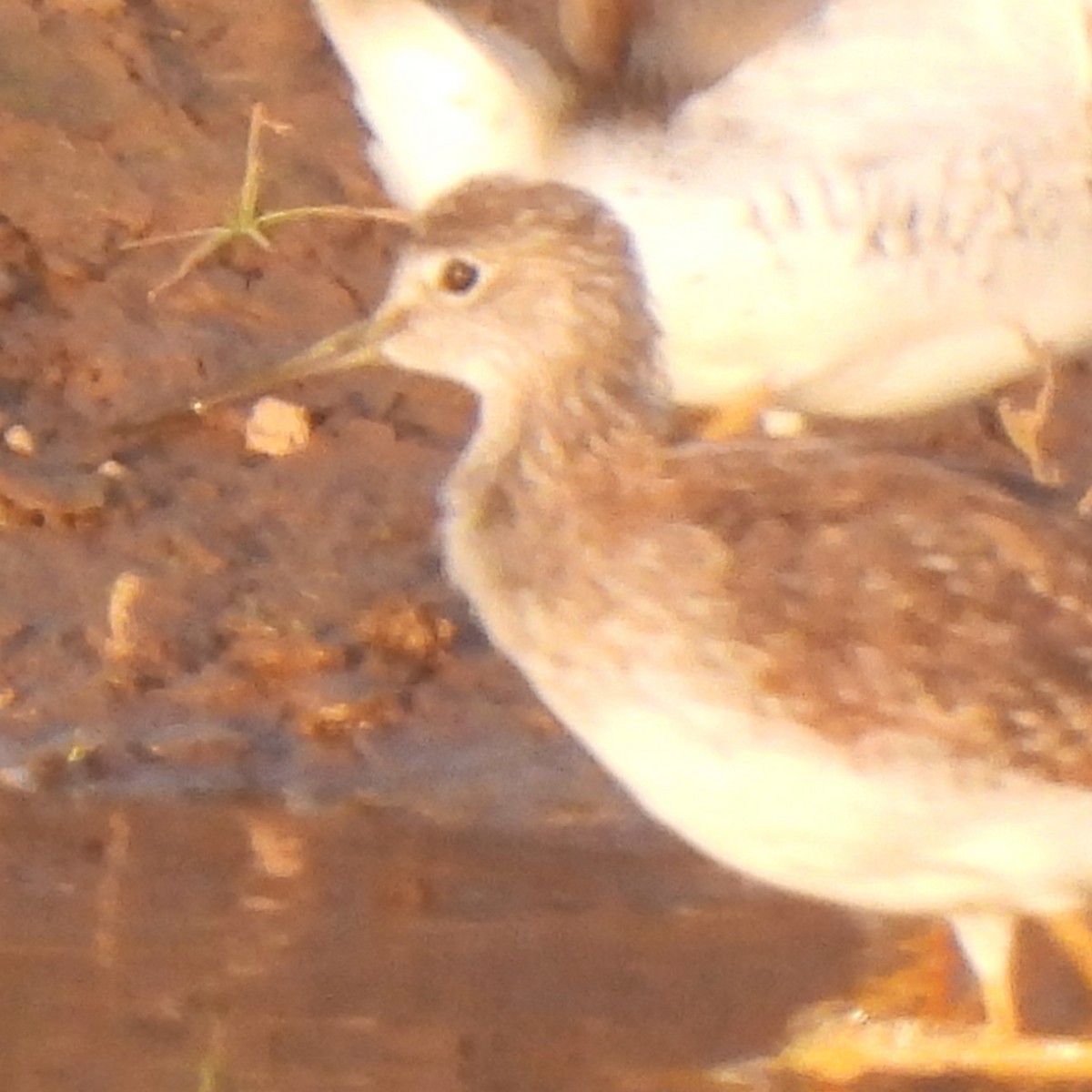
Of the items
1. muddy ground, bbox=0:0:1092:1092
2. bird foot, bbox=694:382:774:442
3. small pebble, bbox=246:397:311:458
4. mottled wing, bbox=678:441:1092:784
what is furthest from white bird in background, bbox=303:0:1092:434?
mottled wing, bbox=678:441:1092:784

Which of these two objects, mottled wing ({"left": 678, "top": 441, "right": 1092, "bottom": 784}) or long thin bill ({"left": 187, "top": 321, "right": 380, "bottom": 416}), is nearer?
mottled wing ({"left": 678, "top": 441, "right": 1092, "bottom": 784})

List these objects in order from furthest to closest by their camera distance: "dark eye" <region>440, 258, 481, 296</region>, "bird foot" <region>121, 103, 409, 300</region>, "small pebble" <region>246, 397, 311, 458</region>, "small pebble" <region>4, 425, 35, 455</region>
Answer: "bird foot" <region>121, 103, 409, 300</region>, "small pebble" <region>246, 397, 311, 458</region>, "small pebble" <region>4, 425, 35, 455</region>, "dark eye" <region>440, 258, 481, 296</region>

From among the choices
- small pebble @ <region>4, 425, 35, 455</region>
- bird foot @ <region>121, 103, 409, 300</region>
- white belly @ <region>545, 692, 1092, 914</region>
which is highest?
white belly @ <region>545, 692, 1092, 914</region>

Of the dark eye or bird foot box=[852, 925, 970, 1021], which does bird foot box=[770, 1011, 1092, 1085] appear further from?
the dark eye

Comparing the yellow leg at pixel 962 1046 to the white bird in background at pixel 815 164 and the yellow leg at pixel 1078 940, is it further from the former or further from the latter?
the white bird in background at pixel 815 164

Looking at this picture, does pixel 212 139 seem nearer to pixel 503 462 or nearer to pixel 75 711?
pixel 75 711

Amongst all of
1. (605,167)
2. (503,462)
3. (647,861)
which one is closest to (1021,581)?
(503,462)

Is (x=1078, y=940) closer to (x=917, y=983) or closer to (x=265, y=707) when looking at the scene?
(x=917, y=983)
